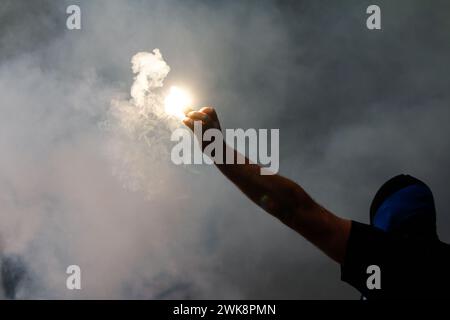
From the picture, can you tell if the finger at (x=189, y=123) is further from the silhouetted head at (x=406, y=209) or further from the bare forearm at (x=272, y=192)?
the silhouetted head at (x=406, y=209)

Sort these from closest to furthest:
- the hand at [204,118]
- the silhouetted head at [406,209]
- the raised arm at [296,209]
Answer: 1. the raised arm at [296,209]
2. the hand at [204,118]
3. the silhouetted head at [406,209]

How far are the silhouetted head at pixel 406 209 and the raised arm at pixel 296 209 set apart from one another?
77 centimetres

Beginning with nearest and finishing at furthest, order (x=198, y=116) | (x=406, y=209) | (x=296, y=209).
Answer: (x=296, y=209) → (x=198, y=116) → (x=406, y=209)

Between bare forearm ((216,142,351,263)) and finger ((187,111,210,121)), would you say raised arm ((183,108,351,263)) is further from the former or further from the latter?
finger ((187,111,210,121))

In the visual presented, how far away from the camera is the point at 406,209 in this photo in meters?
2.59

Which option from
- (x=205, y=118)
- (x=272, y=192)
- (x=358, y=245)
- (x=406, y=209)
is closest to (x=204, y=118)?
(x=205, y=118)

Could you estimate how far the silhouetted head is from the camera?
251 centimetres

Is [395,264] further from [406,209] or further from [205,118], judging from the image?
[205,118]

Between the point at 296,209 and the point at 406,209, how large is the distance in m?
1.09

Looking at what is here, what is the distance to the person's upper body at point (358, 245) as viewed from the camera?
6.37 feet

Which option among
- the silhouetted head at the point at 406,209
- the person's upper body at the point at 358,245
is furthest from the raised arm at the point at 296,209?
the silhouetted head at the point at 406,209

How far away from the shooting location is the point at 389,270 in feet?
6.62
